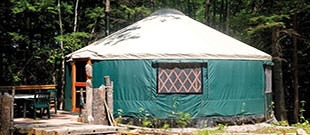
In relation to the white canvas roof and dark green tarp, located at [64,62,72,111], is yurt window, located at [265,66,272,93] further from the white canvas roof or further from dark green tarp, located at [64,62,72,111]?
dark green tarp, located at [64,62,72,111]

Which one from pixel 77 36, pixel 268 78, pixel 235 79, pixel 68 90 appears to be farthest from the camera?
pixel 77 36

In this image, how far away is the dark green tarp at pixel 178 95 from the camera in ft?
23.2

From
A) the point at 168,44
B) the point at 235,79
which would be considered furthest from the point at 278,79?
the point at 168,44

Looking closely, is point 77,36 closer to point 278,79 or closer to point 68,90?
point 68,90

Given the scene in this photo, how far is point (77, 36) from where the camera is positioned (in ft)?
41.1

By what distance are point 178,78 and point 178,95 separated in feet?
1.11

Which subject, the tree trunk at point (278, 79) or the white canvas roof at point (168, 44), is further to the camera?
the tree trunk at point (278, 79)

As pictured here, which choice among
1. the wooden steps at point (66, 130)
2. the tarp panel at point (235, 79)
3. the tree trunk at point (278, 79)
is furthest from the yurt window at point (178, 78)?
the tree trunk at point (278, 79)

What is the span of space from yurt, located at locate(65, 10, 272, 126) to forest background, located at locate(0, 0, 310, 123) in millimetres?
3063

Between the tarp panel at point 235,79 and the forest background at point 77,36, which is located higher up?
the forest background at point 77,36

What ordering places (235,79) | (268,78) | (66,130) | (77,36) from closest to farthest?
(66,130) < (235,79) < (268,78) < (77,36)

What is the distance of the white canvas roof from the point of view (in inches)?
283

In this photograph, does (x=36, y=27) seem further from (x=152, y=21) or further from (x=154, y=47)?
(x=154, y=47)

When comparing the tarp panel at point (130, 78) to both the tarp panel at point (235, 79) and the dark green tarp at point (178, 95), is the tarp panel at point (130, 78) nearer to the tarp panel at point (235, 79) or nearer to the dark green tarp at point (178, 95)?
the dark green tarp at point (178, 95)
